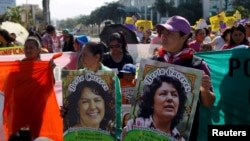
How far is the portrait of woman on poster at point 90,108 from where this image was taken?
451 cm

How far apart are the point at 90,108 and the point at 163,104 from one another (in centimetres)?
97

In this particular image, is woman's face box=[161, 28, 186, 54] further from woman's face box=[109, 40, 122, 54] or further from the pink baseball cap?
woman's face box=[109, 40, 122, 54]

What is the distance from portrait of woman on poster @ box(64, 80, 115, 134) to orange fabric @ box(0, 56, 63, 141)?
111cm

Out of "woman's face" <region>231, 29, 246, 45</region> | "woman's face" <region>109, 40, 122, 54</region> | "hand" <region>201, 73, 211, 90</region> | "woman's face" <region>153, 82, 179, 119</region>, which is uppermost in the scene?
"woman's face" <region>231, 29, 246, 45</region>

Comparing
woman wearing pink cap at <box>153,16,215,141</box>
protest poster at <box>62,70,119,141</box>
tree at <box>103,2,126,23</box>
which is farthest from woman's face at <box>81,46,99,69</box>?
tree at <box>103,2,126,23</box>

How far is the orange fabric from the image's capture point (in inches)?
221

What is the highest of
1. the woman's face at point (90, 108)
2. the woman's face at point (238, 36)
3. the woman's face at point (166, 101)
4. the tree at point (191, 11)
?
the tree at point (191, 11)

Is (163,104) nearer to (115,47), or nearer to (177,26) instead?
(177,26)

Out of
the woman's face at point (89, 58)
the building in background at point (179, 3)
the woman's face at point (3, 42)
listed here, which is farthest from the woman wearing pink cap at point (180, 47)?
the building in background at point (179, 3)

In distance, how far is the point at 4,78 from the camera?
5.61 meters

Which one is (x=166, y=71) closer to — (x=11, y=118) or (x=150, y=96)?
(x=150, y=96)

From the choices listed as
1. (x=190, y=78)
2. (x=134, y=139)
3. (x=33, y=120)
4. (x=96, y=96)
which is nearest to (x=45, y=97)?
(x=33, y=120)

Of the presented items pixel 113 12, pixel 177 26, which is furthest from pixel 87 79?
pixel 113 12

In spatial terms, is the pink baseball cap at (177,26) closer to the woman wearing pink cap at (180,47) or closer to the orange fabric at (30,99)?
the woman wearing pink cap at (180,47)
